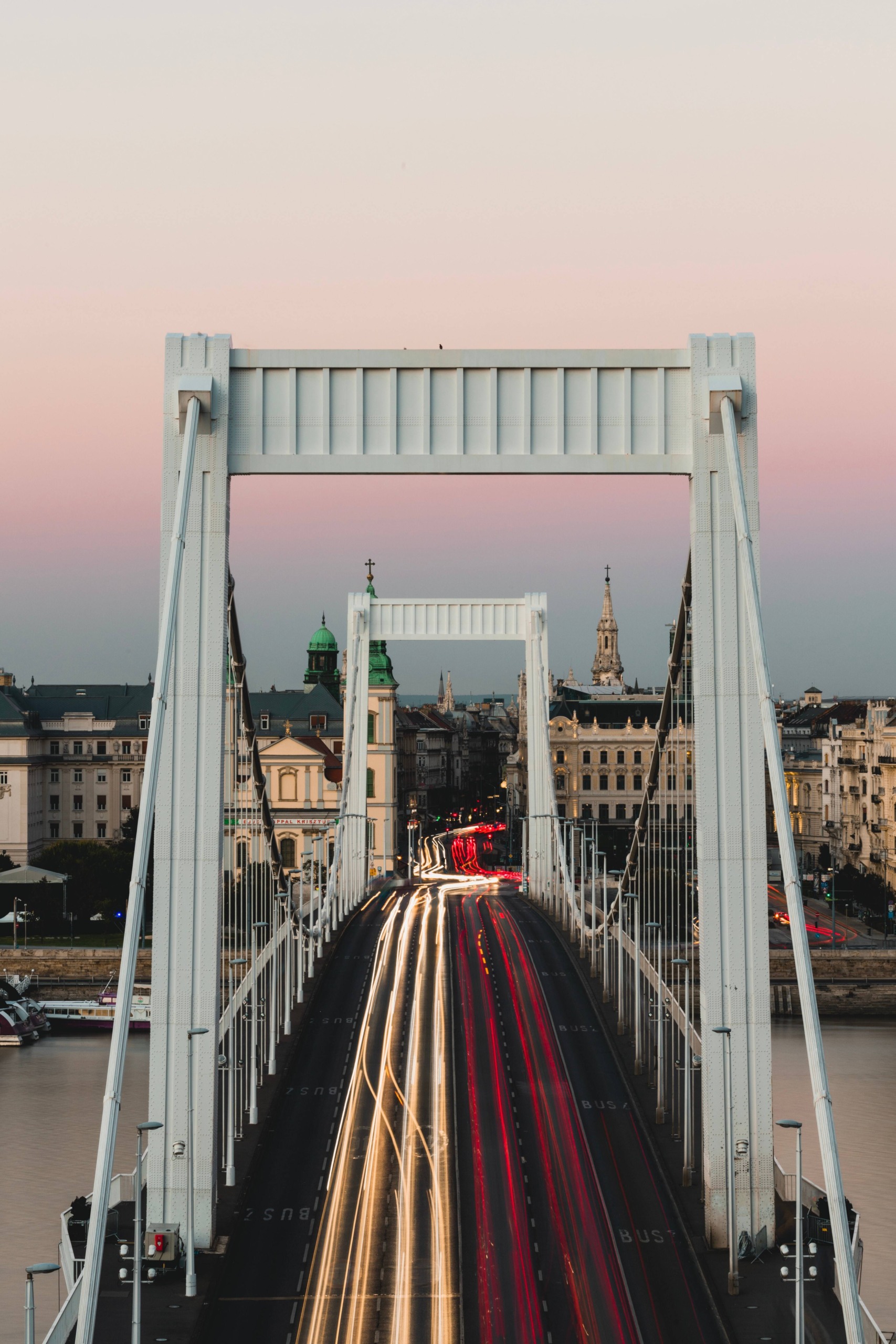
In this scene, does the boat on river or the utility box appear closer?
the utility box

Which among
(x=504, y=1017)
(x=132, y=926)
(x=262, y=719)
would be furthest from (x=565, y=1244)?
(x=262, y=719)

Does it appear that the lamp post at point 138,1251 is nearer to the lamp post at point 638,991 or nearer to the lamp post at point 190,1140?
the lamp post at point 190,1140

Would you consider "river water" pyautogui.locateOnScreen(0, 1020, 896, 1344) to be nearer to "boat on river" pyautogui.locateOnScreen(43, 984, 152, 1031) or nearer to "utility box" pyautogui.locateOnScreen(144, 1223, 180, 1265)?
"boat on river" pyautogui.locateOnScreen(43, 984, 152, 1031)

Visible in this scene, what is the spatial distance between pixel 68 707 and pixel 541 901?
7208 centimetres

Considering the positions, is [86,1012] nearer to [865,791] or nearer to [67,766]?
[67,766]

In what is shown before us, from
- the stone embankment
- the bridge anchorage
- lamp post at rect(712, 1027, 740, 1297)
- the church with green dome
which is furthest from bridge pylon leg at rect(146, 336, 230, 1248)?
the church with green dome

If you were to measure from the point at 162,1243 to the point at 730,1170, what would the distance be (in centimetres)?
869

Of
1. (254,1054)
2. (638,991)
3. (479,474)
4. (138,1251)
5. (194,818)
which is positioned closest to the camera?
(138,1251)

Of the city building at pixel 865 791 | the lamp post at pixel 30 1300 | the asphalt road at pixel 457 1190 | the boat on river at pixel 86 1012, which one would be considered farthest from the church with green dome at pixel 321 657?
the lamp post at pixel 30 1300

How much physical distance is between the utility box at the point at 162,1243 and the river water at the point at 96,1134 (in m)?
5.56

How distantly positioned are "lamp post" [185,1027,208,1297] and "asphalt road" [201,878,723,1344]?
4.68 ft

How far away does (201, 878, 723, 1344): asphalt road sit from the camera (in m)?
25.1

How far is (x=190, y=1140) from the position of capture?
23.3 meters

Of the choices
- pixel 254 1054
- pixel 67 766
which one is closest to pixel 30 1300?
pixel 254 1054
